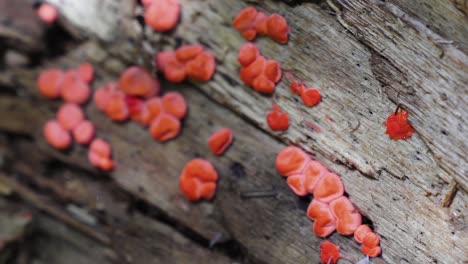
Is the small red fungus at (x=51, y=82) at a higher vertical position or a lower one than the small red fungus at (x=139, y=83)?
lower

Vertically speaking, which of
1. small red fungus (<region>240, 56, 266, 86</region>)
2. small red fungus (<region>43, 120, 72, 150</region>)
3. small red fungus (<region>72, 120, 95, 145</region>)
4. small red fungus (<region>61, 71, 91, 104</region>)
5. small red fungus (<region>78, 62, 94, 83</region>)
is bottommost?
small red fungus (<region>43, 120, 72, 150</region>)

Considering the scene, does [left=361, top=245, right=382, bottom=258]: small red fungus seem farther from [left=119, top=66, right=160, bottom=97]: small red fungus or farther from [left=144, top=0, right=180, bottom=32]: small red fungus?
[left=144, top=0, right=180, bottom=32]: small red fungus

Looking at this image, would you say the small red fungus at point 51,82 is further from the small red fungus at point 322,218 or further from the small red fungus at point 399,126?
the small red fungus at point 399,126

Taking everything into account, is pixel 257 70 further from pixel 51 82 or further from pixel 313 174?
pixel 51 82

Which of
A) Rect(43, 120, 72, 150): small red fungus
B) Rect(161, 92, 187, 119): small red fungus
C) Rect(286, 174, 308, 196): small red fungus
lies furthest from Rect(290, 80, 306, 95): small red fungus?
Rect(43, 120, 72, 150): small red fungus

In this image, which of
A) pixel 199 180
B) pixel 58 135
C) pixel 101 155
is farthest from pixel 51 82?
pixel 199 180

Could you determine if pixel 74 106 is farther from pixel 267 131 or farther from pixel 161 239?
pixel 267 131

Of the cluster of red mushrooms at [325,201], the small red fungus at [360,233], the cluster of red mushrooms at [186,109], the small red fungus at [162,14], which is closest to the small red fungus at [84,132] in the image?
the cluster of red mushrooms at [186,109]
